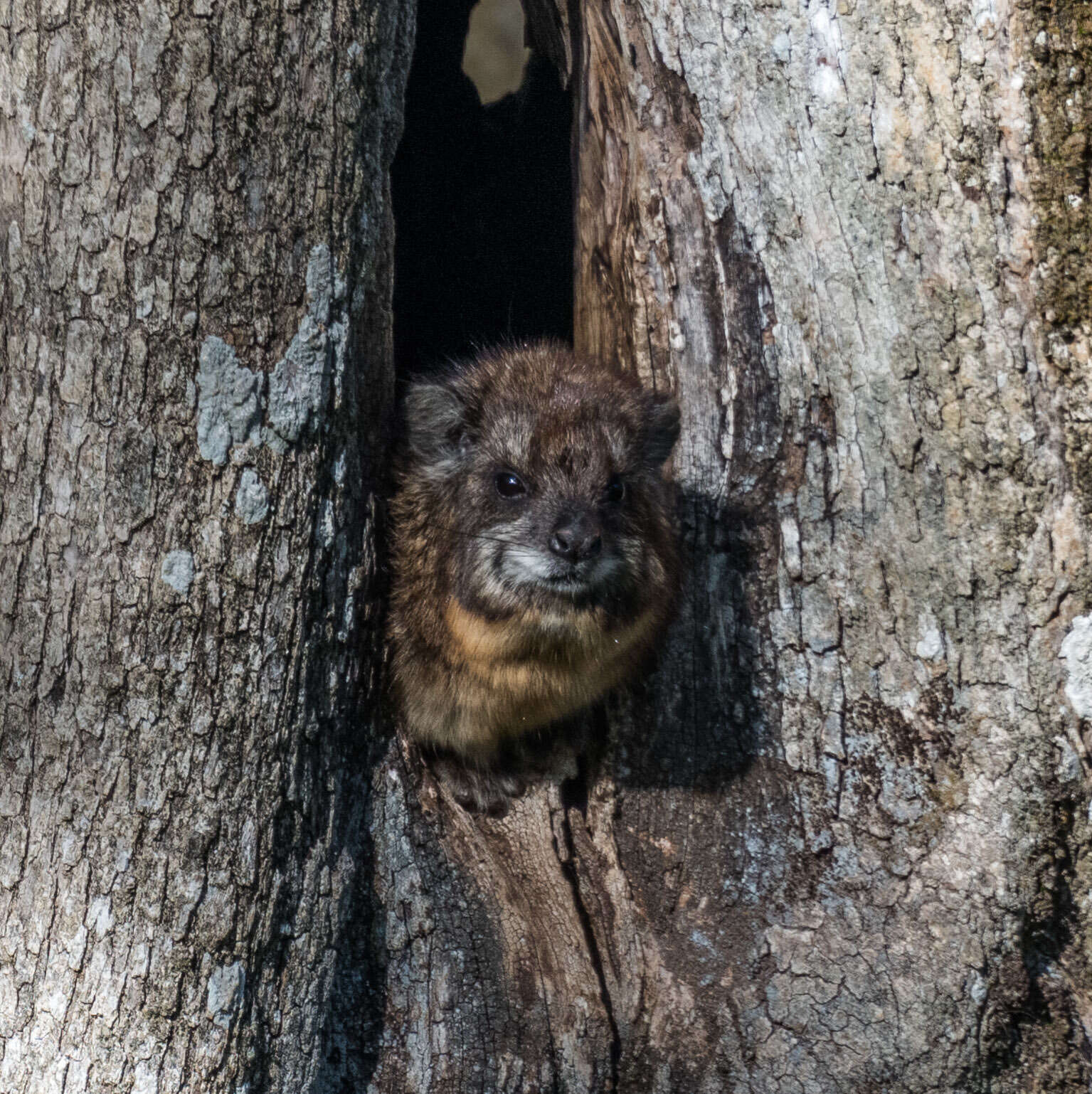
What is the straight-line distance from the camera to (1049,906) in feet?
12.0

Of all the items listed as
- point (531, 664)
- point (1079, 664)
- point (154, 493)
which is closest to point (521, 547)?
point (531, 664)

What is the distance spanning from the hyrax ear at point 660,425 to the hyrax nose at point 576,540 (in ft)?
1.55

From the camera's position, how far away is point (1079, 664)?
3535 mm

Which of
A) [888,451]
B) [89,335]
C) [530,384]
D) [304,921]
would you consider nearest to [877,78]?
[888,451]

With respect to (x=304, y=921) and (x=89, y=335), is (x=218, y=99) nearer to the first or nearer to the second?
(x=89, y=335)

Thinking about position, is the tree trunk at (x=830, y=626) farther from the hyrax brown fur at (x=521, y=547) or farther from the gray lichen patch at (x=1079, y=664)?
the hyrax brown fur at (x=521, y=547)

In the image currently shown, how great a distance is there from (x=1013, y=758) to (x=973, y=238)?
5.24ft

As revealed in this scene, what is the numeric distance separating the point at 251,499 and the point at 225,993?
1.39 metres

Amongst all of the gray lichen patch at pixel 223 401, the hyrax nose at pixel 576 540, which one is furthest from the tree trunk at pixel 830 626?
the gray lichen patch at pixel 223 401

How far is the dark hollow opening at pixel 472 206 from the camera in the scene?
19.2 feet

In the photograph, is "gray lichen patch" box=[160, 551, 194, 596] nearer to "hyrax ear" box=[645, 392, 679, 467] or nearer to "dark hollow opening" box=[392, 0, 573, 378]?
"hyrax ear" box=[645, 392, 679, 467]

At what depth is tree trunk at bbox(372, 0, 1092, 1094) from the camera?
3568 mm

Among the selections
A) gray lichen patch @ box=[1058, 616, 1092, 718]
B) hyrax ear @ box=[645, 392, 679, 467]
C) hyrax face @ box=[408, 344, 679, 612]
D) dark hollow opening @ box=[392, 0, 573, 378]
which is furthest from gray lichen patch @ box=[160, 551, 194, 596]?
dark hollow opening @ box=[392, 0, 573, 378]

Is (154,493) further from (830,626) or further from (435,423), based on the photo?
(830,626)
